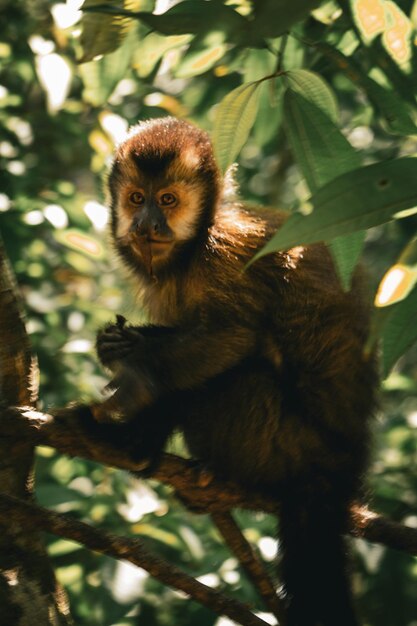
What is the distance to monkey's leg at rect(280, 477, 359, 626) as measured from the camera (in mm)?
4000

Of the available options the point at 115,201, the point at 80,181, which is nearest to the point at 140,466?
the point at 115,201

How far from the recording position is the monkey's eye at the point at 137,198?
5.16m

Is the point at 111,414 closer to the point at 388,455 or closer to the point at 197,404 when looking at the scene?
the point at 197,404

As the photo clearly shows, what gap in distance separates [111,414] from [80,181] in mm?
8121

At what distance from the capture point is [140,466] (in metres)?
3.91

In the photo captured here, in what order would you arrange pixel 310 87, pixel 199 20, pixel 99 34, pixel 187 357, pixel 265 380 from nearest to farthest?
1. pixel 199 20
2. pixel 310 87
3. pixel 99 34
4. pixel 187 357
5. pixel 265 380

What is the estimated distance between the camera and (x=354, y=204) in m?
1.96

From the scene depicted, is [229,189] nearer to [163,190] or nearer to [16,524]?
[163,190]

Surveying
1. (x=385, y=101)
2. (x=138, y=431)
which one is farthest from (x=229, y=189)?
(x=385, y=101)

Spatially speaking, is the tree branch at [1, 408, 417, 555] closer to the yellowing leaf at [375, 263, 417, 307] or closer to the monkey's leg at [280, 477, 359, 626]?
the monkey's leg at [280, 477, 359, 626]

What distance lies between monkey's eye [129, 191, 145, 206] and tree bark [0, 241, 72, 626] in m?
1.85

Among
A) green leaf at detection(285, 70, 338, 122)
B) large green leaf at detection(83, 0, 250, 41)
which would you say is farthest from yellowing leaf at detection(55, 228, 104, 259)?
large green leaf at detection(83, 0, 250, 41)

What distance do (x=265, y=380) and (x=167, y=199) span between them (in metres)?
1.32

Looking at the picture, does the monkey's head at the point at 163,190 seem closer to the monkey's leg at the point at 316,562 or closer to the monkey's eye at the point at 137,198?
the monkey's eye at the point at 137,198
